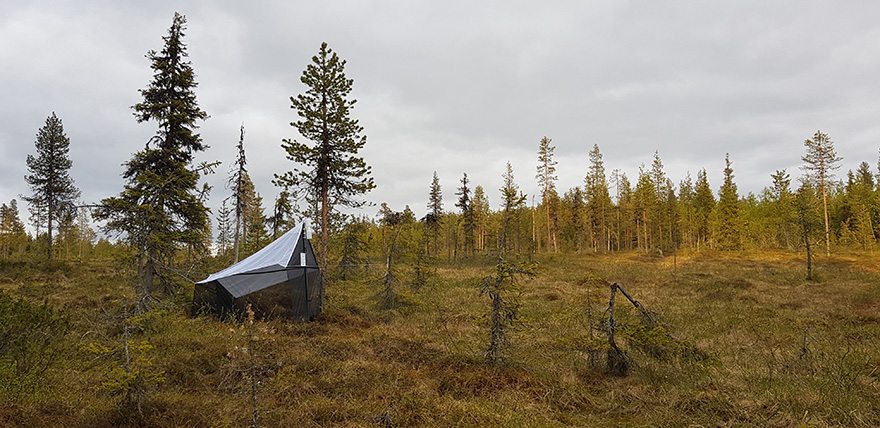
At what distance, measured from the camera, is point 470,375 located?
25.0ft

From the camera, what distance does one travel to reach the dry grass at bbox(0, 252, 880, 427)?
5.59 metres

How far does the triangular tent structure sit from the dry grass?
879mm

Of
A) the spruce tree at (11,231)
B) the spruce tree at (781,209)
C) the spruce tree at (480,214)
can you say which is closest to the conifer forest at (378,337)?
the spruce tree at (781,209)

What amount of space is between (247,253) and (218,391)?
995 inches

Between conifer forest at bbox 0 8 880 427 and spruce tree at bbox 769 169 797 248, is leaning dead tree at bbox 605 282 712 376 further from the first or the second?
spruce tree at bbox 769 169 797 248

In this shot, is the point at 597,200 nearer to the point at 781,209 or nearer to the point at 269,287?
the point at 781,209

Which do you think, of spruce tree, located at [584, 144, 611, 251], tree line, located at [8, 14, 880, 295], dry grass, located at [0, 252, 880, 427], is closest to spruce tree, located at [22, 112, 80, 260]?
tree line, located at [8, 14, 880, 295]

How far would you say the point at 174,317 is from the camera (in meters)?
13.4

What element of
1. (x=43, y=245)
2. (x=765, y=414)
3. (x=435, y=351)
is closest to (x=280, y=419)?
(x=435, y=351)

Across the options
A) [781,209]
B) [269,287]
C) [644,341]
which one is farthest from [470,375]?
[781,209]

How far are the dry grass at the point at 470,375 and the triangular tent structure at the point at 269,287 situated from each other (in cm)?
88

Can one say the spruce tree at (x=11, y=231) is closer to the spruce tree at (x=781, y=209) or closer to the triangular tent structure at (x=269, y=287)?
the triangular tent structure at (x=269, y=287)

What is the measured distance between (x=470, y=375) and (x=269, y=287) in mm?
9264

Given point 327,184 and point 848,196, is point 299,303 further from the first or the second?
point 848,196
